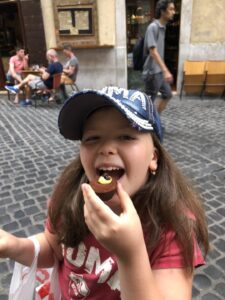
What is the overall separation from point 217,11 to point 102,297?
8849 mm

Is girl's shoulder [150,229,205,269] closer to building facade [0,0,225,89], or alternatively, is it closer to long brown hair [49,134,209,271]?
long brown hair [49,134,209,271]

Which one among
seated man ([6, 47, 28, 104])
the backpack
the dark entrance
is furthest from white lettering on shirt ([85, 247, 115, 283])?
the dark entrance

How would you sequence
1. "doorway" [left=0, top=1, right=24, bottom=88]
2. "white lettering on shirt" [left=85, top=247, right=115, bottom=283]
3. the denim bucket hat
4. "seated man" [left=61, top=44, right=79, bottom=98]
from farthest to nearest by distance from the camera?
"doorway" [left=0, top=1, right=24, bottom=88]
"seated man" [left=61, top=44, right=79, bottom=98]
"white lettering on shirt" [left=85, top=247, right=115, bottom=283]
the denim bucket hat

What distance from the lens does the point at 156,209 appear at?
117cm

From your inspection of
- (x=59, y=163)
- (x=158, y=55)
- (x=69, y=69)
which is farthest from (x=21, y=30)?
(x=59, y=163)

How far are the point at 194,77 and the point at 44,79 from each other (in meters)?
4.07

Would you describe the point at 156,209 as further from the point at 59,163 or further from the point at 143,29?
the point at 143,29

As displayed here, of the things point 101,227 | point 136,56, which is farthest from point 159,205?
point 136,56

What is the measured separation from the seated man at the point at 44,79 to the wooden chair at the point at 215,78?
400 centimetres

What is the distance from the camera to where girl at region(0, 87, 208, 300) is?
2.75 ft

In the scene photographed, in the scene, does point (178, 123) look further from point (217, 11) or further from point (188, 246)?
point (188, 246)

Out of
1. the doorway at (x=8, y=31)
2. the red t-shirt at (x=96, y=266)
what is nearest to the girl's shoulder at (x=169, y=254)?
the red t-shirt at (x=96, y=266)

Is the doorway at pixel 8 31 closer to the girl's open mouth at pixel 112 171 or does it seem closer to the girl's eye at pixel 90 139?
the girl's eye at pixel 90 139

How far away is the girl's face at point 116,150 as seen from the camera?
1071mm
